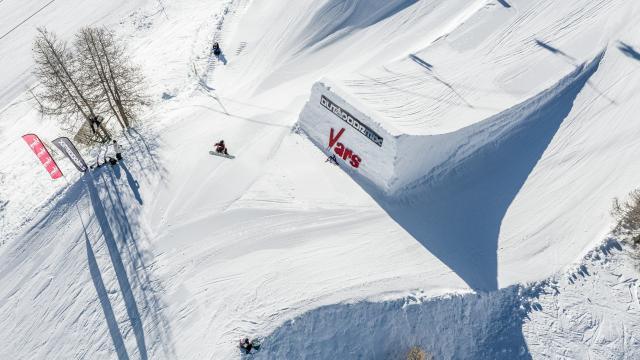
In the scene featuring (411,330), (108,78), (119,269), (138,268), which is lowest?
(411,330)

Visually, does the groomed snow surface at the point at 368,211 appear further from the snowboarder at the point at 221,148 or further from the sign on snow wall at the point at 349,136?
the snowboarder at the point at 221,148

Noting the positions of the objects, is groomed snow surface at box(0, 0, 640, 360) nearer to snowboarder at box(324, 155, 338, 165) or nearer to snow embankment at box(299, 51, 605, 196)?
snow embankment at box(299, 51, 605, 196)

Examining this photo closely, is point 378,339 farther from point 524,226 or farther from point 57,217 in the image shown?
point 57,217

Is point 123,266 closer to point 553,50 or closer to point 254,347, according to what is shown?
point 254,347

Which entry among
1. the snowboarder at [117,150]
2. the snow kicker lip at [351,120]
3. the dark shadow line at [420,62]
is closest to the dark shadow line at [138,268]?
the snowboarder at [117,150]

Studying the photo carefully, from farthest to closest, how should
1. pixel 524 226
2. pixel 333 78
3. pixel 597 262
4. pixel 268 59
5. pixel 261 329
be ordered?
pixel 268 59 → pixel 333 78 → pixel 524 226 → pixel 597 262 → pixel 261 329

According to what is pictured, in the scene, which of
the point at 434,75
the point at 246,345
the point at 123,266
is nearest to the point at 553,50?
the point at 434,75

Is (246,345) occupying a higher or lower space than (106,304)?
lower

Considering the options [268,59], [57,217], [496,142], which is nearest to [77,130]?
[57,217]
